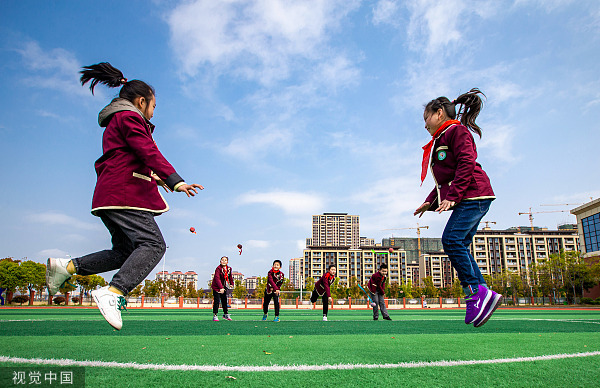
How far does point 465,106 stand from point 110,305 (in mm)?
3997

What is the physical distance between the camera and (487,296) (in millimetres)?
3680

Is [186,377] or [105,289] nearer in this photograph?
[186,377]

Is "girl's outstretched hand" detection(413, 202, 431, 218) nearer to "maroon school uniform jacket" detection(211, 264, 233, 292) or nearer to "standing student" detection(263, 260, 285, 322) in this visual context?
"standing student" detection(263, 260, 285, 322)

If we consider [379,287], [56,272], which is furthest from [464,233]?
[379,287]

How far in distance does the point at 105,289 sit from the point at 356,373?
1987 millimetres

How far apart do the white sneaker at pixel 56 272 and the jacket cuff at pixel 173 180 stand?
121 centimetres

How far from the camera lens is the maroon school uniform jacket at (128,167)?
10.2 ft

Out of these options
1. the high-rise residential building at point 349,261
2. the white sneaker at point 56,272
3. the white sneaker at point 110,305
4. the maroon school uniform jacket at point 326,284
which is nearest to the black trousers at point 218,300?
the maroon school uniform jacket at point 326,284

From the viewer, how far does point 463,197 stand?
3.72 metres

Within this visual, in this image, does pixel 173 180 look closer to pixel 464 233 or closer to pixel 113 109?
pixel 113 109

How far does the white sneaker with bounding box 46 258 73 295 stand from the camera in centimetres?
332

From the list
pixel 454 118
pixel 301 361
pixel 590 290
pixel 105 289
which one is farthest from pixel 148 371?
pixel 590 290

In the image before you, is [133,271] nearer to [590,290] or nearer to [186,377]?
[186,377]

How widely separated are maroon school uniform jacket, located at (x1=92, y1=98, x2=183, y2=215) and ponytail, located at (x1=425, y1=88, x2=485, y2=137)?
288cm
